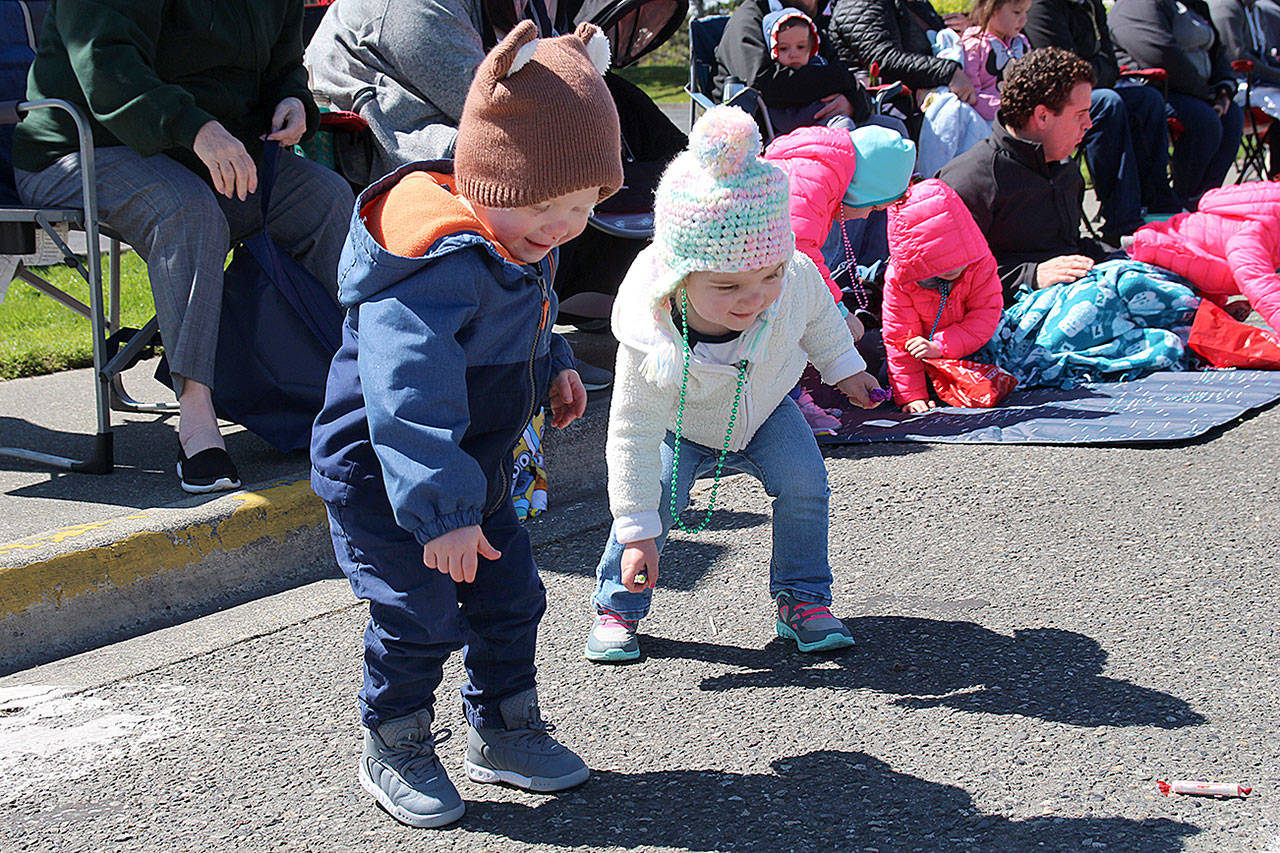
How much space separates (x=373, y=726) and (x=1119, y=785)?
1.40m

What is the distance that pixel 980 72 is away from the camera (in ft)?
24.3

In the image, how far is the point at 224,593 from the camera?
348 cm

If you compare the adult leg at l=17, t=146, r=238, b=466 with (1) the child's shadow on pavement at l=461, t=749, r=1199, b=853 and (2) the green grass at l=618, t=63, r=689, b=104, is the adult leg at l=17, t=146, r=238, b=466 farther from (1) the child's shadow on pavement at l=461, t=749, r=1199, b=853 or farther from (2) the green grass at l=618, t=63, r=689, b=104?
(2) the green grass at l=618, t=63, r=689, b=104

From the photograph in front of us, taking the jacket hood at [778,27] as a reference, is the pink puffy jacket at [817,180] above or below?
below

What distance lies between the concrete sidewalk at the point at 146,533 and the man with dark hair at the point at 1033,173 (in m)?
2.18

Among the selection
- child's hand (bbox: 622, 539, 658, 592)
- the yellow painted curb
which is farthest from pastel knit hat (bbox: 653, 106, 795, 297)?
the yellow painted curb

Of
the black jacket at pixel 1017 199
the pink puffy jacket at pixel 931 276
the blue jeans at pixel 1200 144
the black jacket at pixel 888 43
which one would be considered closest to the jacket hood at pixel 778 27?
the black jacket at pixel 888 43

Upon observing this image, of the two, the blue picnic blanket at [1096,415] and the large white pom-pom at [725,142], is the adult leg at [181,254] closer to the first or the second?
the large white pom-pom at [725,142]

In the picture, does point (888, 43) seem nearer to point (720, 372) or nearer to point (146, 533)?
point (720, 372)

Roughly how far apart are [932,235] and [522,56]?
3049 millimetres

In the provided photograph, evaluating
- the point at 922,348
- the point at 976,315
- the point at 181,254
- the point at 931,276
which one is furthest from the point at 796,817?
the point at 976,315

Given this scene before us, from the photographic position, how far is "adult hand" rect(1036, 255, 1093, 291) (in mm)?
5426

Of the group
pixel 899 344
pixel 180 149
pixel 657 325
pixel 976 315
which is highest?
pixel 180 149

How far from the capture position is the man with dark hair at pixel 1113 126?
7.95 meters
